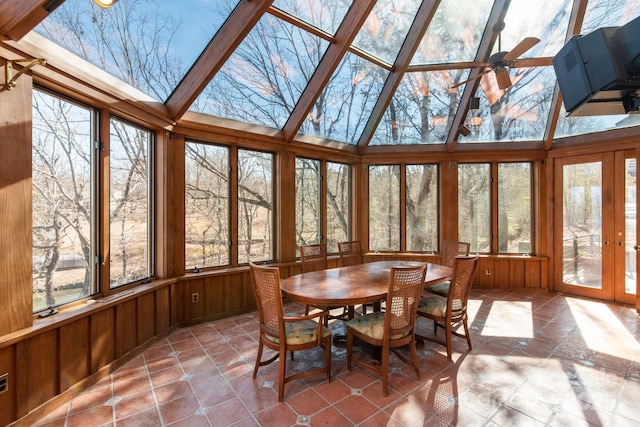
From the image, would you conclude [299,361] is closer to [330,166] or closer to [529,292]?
[330,166]

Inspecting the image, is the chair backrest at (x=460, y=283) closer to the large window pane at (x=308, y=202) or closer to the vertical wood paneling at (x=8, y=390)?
the large window pane at (x=308, y=202)

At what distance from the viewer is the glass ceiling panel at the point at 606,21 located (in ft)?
11.7

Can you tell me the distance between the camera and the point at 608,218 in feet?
14.5

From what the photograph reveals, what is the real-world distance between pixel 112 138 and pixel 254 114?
1.79 metres

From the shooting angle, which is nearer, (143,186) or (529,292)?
(143,186)

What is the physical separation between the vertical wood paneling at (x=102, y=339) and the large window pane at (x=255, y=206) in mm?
1770

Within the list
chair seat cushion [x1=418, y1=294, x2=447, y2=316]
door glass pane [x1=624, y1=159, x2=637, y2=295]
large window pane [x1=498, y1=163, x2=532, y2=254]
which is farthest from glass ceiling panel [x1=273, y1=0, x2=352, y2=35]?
door glass pane [x1=624, y1=159, x2=637, y2=295]

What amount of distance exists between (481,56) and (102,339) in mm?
5695

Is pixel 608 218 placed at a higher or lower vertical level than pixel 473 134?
lower

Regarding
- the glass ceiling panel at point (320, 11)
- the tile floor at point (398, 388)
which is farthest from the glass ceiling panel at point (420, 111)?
the tile floor at point (398, 388)

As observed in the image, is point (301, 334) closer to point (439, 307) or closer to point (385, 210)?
point (439, 307)

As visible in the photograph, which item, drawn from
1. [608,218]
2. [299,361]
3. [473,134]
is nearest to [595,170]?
[608,218]

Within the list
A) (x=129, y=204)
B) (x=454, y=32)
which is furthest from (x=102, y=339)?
(x=454, y=32)

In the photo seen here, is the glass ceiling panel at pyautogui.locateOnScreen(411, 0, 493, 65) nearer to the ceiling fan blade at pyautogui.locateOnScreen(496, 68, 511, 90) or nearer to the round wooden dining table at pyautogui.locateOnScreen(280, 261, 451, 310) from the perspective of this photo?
the ceiling fan blade at pyautogui.locateOnScreen(496, 68, 511, 90)
